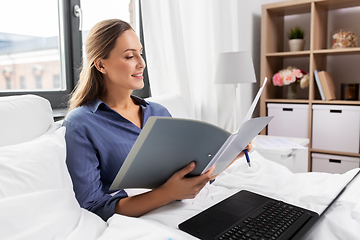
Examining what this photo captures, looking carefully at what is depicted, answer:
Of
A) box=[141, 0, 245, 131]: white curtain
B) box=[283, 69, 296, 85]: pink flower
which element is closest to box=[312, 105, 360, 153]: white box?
box=[283, 69, 296, 85]: pink flower

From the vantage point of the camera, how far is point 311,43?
102 inches

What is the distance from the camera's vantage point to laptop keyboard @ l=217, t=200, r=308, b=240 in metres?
0.70

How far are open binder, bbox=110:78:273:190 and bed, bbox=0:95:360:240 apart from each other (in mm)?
112

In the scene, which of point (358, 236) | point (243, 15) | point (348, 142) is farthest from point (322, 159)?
point (358, 236)

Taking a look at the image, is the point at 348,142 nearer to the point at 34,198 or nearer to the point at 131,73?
the point at 131,73

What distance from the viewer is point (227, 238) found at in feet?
2.26

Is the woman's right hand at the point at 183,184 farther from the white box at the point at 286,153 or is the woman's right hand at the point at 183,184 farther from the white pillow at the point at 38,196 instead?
the white box at the point at 286,153

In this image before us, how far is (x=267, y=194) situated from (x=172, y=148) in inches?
17.3

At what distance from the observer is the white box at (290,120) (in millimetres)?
2670

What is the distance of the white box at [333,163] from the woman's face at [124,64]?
2032 mm

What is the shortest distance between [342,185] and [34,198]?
913 mm

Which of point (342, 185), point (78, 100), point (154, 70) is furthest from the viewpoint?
point (154, 70)

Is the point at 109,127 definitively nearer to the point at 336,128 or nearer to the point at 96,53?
the point at 96,53

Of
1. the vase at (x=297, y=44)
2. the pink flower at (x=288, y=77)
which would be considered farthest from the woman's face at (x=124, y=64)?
the vase at (x=297, y=44)
